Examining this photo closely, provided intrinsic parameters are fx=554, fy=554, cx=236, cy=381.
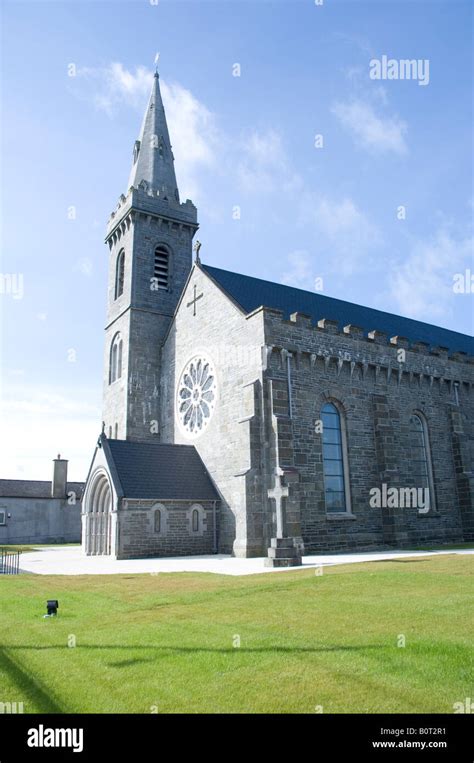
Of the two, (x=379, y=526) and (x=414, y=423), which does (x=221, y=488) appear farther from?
(x=414, y=423)

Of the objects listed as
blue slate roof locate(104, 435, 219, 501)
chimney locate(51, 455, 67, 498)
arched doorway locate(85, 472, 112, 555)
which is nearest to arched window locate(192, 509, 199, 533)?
blue slate roof locate(104, 435, 219, 501)

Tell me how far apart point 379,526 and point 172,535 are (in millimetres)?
9628

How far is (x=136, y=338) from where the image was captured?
1320 inches

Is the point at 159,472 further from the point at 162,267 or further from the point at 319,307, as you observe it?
the point at 162,267

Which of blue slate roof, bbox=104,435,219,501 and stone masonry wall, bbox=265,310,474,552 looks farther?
blue slate roof, bbox=104,435,219,501

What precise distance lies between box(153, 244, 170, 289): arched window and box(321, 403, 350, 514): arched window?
15.1 meters

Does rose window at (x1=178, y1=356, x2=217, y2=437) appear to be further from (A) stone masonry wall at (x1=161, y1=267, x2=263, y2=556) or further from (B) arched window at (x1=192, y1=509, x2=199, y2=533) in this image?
(B) arched window at (x1=192, y1=509, x2=199, y2=533)

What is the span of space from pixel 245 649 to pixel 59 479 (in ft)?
140

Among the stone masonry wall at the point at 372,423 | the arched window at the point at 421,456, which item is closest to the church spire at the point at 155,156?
the stone masonry wall at the point at 372,423

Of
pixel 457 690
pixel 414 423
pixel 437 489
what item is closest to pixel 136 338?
pixel 414 423

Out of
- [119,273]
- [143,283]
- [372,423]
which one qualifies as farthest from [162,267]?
[372,423]

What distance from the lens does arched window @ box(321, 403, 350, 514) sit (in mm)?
25078

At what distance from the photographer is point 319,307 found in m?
32.5

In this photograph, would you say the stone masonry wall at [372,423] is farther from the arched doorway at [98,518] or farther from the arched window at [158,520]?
the arched doorway at [98,518]
